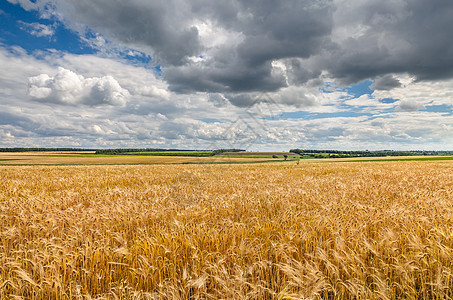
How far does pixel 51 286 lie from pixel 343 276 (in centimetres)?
336

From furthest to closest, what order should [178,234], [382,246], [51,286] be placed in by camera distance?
[178,234], [382,246], [51,286]

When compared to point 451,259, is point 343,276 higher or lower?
lower

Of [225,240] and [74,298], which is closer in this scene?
[74,298]

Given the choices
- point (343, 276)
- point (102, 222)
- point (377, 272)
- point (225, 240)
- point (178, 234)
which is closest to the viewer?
point (377, 272)

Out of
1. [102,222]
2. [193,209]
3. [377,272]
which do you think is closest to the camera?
[377,272]

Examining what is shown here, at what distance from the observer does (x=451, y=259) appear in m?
2.90

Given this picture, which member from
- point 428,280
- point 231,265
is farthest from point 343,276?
point 231,265

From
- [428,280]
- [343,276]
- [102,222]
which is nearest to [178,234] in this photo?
[102,222]

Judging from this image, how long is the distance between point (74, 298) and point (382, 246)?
4.05 meters

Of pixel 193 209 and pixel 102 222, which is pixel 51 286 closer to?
pixel 102 222

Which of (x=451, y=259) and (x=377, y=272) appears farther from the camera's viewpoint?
(x=451, y=259)

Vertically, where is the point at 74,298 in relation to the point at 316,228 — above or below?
below

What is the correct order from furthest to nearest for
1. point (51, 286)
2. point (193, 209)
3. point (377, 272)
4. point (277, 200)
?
point (277, 200)
point (193, 209)
point (377, 272)
point (51, 286)

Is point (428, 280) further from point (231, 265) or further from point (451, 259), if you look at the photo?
point (231, 265)
